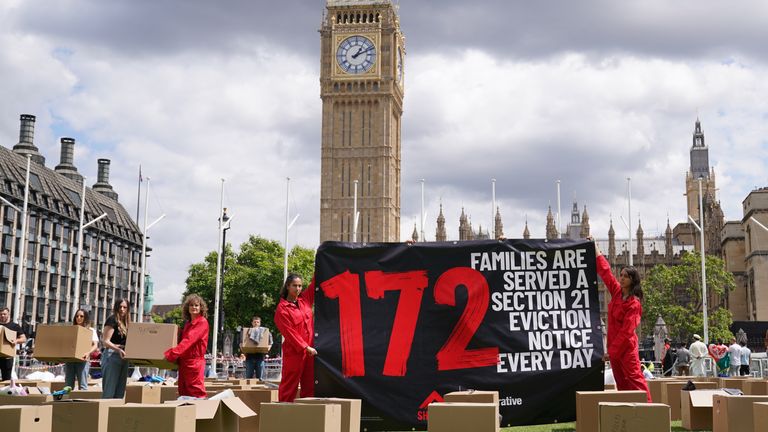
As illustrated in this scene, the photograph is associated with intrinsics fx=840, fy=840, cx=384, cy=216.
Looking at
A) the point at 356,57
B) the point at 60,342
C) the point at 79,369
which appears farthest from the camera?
the point at 356,57

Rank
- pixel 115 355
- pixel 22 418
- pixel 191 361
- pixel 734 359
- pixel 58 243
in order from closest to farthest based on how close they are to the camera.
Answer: pixel 22 418 → pixel 191 361 → pixel 115 355 → pixel 734 359 → pixel 58 243

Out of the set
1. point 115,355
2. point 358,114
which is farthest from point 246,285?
point 115,355

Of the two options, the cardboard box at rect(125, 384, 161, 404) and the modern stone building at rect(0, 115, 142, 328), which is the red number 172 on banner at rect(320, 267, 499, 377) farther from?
the modern stone building at rect(0, 115, 142, 328)

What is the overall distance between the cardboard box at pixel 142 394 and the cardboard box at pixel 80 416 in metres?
2.78

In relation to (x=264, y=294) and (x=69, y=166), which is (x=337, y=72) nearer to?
(x=69, y=166)

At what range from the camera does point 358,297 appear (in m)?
9.06

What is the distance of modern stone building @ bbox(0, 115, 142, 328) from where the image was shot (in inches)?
2525

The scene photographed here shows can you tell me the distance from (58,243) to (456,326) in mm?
69132

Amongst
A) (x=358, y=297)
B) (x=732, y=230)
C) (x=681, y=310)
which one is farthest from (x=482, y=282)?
(x=732, y=230)

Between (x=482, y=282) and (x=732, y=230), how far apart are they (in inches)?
2520

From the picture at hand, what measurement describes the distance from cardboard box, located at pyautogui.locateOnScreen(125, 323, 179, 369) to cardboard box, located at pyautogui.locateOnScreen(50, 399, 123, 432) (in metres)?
1.76

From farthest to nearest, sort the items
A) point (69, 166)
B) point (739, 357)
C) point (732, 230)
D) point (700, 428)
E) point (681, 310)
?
point (69, 166), point (732, 230), point (681, 310), point (739, 357), point (700, 428)

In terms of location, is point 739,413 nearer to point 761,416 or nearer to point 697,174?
point 761,416

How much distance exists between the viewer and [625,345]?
341 inches
